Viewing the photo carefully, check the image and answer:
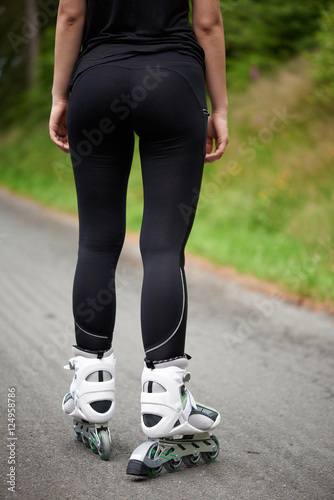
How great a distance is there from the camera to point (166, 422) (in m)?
1.68

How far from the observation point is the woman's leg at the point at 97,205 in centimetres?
176

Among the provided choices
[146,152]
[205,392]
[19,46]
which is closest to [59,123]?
[146,152]

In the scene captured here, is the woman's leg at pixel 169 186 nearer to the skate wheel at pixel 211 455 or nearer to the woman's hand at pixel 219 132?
the woman's hand at pixel 219 132

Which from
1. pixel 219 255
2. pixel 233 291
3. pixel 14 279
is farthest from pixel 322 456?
pixel 219 255

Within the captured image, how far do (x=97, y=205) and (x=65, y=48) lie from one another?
0.49 m

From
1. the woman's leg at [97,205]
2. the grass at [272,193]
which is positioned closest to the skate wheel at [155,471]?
the woman's leg at [97,205]

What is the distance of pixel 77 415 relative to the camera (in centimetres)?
186

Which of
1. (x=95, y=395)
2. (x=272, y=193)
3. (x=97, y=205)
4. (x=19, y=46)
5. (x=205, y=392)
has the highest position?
(x=97, y=205)

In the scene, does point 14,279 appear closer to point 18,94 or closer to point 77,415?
point 77,415

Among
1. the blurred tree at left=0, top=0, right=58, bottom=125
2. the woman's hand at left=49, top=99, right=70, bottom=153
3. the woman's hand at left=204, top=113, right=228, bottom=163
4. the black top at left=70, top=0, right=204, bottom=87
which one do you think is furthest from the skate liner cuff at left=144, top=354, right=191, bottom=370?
the blurred tree at left=0, top=0, right=58, bottom=125

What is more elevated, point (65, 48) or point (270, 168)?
point (65, 48)

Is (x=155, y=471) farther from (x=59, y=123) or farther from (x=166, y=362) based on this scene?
(x=59, y=123)

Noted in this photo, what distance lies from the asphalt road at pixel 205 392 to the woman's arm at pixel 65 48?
3.47ft

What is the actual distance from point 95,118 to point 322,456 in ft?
4.24
